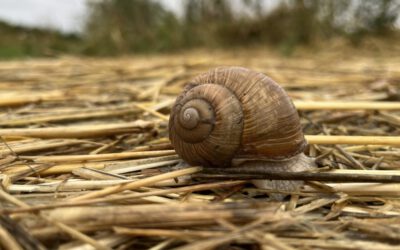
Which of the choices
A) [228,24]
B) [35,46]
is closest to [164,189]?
[228,24]

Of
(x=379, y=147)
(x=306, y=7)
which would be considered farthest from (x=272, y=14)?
(x=379, y=147)

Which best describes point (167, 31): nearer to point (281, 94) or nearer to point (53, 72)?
point (53, 72)

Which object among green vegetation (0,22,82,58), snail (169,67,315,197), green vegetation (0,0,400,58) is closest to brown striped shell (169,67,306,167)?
snail (169,67,315,197)

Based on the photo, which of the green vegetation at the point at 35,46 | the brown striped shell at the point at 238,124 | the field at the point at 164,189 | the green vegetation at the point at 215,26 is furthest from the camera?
the green vegetation at the point at 35,46

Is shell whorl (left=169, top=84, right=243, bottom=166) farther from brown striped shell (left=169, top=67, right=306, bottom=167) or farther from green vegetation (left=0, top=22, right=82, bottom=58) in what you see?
green vegetation (left=0, top=22, right=82, bottom=58)

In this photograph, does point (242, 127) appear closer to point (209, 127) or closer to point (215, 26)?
point (209, 127)

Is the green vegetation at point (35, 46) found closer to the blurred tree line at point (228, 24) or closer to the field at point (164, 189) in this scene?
the blurred tree line at point (228, 24)

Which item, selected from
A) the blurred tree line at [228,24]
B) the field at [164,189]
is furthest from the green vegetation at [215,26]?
the field at [164,189]
